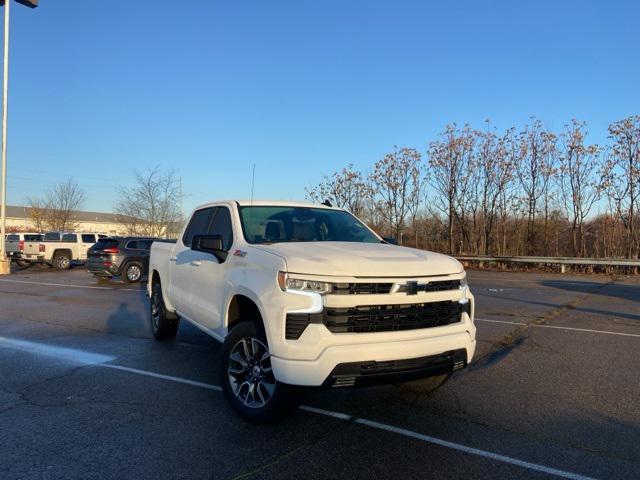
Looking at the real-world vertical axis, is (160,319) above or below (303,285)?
below

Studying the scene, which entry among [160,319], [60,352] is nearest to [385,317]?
[160,319]

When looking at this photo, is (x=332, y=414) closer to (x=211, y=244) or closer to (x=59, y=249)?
(x=211, y=244)

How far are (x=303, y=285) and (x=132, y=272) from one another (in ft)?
54.2

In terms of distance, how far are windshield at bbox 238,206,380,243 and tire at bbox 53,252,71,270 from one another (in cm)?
2417

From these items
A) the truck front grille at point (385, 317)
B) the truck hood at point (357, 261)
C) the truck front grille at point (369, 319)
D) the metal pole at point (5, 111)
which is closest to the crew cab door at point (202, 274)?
the truck hood at point (357, 261)

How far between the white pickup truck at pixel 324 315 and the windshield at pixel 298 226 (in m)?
0.04

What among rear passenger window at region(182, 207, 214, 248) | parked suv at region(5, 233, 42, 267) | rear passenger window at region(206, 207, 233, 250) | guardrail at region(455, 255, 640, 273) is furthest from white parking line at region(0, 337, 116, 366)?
parked suv at region(5, 233, 42, 267)

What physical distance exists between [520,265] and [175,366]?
23.3m

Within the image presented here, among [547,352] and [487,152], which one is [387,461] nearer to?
[547,352]

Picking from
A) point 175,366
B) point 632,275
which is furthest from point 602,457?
point 632,275

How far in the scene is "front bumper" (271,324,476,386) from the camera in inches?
144

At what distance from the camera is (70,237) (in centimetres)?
2681

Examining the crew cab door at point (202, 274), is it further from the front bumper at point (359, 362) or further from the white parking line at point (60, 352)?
the front bumper at point (359, 362)

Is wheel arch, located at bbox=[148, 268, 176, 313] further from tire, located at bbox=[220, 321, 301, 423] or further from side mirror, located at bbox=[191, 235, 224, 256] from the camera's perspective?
tire, located at bbox=[220, 321, 301, 423]
